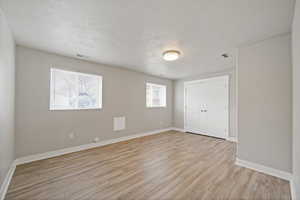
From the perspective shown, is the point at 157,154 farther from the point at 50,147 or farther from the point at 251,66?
the point at 251,66

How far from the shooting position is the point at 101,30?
2033 millimetres

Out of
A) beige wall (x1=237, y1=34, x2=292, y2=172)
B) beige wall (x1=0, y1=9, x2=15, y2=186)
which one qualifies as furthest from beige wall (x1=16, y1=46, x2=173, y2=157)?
beige wall (x1=237, y1=34, x2=292, y2=172)

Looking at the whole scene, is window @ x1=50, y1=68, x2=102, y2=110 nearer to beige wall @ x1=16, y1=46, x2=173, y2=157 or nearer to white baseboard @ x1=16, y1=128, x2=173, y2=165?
beige wall @ x1=16, y1=46, x2=173, y2=157

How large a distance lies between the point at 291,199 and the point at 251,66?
202 cm

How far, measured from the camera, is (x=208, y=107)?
4.87 m

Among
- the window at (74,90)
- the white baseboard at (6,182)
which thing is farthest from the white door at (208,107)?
the white baseboard at (6,182)

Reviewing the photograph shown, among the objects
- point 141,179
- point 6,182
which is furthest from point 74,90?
point 141,179

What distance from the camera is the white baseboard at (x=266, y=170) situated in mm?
2022

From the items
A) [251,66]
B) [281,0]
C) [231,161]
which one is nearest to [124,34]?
[281,0]

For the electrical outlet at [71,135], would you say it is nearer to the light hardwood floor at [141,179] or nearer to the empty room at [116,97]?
the empty room at [116,97]

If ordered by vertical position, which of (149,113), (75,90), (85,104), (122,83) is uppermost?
(122,83)

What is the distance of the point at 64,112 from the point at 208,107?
4.59 m

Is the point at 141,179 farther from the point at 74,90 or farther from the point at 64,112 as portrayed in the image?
the point at 74,90

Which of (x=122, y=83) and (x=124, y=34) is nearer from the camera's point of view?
(x=124, y=34)
